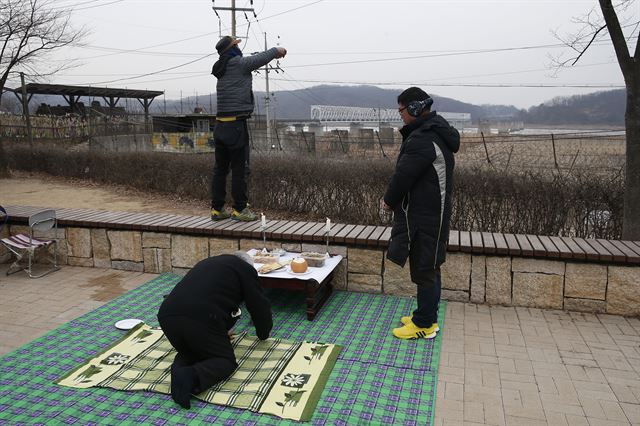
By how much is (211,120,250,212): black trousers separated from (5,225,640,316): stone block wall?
0.56m

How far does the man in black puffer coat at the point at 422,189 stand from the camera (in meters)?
3.46

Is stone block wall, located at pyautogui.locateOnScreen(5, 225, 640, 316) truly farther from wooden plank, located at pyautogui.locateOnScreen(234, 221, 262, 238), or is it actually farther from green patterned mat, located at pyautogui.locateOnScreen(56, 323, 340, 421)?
green patterned mat, located at pyautogui.locateOnScreen(56, 323, 340, 421)

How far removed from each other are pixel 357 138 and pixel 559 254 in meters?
21.1

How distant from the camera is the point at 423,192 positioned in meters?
3.53

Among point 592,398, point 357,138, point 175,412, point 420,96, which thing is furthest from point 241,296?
point 357,138

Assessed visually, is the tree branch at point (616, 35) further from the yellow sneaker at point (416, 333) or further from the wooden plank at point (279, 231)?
the wooden plank at point (279, 231)

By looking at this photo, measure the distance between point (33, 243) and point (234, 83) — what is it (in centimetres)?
279

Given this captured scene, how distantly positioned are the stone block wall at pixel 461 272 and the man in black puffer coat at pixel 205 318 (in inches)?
69.8

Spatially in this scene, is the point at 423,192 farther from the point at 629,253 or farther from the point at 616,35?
the point at 616,35

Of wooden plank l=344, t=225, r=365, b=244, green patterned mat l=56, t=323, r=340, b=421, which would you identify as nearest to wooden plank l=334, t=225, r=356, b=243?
wooden plank l=344, t=225, r=365, b=244

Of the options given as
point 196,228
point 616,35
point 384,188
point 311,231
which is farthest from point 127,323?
point 616,35

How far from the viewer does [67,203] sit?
38.8 ft

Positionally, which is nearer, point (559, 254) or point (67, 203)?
point (559, 254)

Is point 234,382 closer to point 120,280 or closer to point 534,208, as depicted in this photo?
point 120,280
